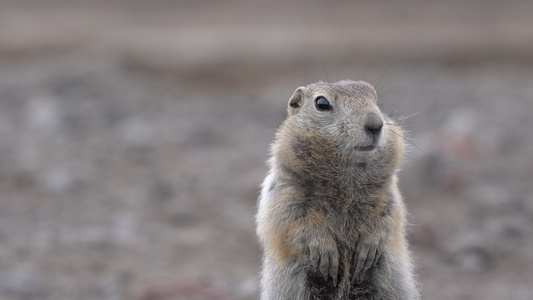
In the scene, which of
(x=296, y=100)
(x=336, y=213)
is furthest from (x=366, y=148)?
(x=296, y=100)

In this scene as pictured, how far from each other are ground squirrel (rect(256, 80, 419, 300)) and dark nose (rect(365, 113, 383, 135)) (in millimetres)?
13

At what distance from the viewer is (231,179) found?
11.1 metres

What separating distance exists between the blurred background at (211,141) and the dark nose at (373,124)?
0.92 meters

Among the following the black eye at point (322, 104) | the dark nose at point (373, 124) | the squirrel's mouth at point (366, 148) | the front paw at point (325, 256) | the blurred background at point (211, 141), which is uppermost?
the blurred background at point (211, 141)

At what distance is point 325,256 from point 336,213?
296 millimetres

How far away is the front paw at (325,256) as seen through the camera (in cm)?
508

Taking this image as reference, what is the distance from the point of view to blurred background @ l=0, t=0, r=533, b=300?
8.31 metres

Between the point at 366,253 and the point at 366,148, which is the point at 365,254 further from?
the point at 366,148

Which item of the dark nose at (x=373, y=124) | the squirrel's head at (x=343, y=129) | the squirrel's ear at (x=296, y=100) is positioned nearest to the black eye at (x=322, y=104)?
the squirrel's head at (x=343, y=129)

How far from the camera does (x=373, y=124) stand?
501 cm

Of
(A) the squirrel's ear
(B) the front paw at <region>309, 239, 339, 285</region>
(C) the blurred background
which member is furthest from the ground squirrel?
(C) the blurred background

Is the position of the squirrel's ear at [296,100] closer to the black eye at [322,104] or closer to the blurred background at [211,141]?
the black eye at [322,104]

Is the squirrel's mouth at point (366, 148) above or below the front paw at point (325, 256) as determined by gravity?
above

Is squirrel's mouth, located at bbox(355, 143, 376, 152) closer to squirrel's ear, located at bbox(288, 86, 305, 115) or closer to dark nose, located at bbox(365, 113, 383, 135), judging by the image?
dark nose, located at bbox(365, 113, 383, 135)
